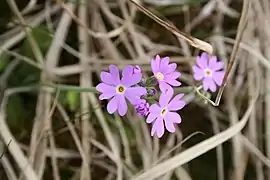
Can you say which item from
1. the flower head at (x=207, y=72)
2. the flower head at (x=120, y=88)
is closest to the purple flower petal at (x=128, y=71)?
the flower head at (x=120, y=88)

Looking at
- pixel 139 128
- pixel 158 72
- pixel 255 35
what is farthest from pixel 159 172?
pixel 255 35

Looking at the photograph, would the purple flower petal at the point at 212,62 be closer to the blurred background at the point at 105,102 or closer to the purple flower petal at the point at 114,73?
the blurred background at the point at 105,102

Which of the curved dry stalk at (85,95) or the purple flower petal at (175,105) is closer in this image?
the purple flower petal at (175,105)

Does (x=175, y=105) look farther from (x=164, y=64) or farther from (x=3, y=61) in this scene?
(x=3, y=61)

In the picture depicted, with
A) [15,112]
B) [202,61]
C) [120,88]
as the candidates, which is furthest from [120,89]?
[15,112]

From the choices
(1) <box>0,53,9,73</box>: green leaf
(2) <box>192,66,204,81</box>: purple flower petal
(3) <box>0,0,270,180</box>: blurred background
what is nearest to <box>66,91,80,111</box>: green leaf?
(3) <box>0,0,270,180</box>: blurred background
